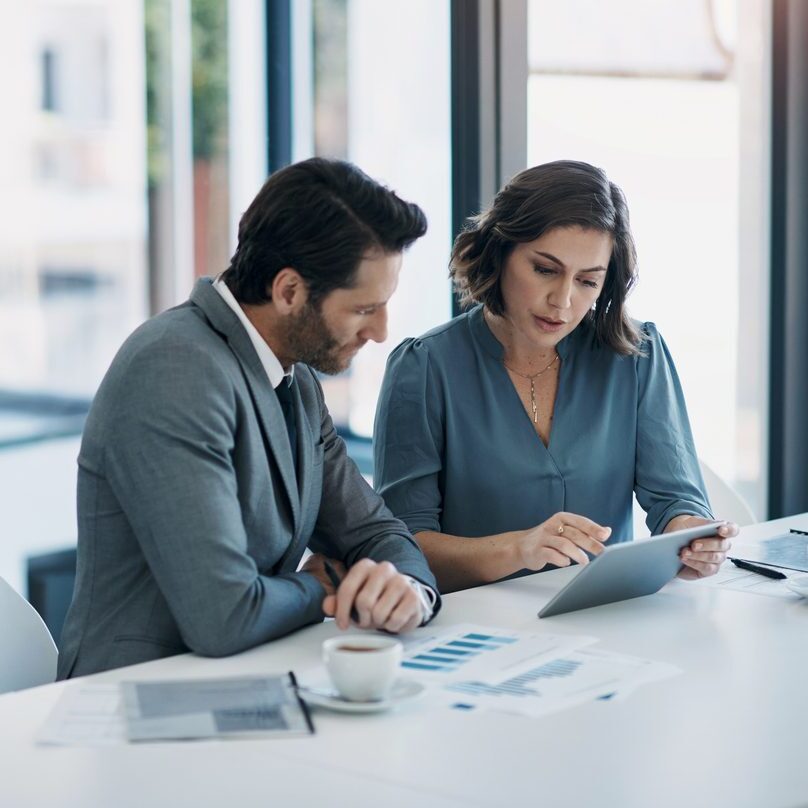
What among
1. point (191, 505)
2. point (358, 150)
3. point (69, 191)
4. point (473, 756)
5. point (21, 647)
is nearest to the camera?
point (473, 756)

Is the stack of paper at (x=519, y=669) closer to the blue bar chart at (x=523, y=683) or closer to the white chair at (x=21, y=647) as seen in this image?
the blue bar chart at (x=523, y=683)

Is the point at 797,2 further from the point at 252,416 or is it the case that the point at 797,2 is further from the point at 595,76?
the point at 252,416

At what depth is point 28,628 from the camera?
6.10ft

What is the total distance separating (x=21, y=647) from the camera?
1.85 m

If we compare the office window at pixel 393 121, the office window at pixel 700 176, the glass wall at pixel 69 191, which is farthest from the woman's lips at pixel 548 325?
the glass wall at pixel 69 191

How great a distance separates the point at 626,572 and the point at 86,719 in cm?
81

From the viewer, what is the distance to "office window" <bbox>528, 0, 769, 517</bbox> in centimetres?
362

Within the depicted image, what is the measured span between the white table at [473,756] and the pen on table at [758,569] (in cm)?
45

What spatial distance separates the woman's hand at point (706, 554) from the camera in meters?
1.91

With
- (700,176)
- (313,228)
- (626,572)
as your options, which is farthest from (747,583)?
(700,176)

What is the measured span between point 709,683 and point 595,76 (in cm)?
243

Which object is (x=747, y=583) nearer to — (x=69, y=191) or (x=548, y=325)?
(x=548, y=325)

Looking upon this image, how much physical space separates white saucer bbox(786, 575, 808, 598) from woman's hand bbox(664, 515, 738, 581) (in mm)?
105

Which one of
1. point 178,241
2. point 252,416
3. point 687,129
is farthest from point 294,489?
point 178,241
